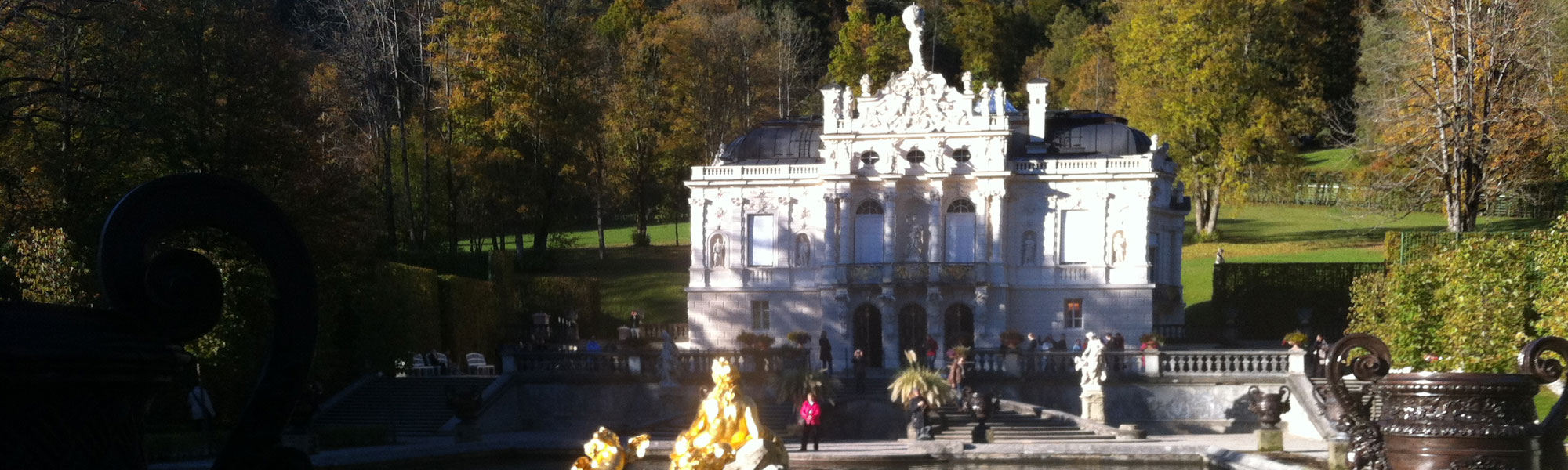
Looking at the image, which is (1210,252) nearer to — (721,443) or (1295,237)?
(1295,237)

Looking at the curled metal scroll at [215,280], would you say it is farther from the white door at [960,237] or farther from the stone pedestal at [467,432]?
the white door at [960,237]

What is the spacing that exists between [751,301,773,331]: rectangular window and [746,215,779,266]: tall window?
1027mm

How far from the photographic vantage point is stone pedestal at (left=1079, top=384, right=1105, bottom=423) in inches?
1303

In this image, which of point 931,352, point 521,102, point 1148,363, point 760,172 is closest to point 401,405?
point 931,352

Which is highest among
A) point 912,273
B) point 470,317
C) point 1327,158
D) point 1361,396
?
point 1327,158

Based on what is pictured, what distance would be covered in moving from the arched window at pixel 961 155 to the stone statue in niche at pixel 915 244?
191 centimetres

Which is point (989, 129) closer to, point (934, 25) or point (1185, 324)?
point (1185, 324)

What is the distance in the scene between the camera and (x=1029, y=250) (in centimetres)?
4359

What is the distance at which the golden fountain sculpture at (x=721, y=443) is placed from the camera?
15648 mm

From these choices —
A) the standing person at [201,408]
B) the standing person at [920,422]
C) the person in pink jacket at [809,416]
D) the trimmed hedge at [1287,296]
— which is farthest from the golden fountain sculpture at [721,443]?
the trimmed hedge at [1287,296]

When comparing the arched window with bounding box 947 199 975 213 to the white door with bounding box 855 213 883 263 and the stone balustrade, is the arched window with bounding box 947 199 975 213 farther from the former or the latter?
the stone balustrade

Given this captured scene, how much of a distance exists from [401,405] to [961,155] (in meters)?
16.8

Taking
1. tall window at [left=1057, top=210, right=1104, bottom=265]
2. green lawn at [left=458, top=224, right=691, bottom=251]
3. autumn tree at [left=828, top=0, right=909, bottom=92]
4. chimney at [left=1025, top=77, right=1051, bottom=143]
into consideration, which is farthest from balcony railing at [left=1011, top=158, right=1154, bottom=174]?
green lawn at [left=458, top=224, right=691, bottom=251]

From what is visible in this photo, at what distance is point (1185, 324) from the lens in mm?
45156
